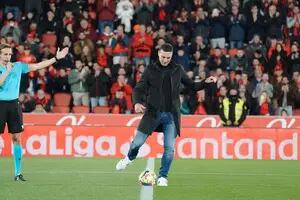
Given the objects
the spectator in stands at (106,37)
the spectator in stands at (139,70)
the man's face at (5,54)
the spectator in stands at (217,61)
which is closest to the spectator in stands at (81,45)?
the spectator in stands at (106,37)

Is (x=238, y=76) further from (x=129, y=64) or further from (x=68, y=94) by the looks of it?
(x=68, y=94)

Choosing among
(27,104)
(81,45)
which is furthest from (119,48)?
(27,104)

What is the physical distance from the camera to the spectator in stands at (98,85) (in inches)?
1022

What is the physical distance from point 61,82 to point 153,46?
3.01 m

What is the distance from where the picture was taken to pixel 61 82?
1032 inches

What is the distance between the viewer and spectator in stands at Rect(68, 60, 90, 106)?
85.5ft

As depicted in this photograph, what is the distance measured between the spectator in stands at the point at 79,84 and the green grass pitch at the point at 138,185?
644cm

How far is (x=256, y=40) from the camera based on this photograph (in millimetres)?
27234

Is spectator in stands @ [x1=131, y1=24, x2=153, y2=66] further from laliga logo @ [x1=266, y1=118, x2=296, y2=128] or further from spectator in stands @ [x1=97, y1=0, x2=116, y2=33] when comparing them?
laliga logo @ [x1=266, y1=118, x2=296, y2=128]

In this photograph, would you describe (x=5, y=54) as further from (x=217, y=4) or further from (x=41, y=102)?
(x=217, y=4)

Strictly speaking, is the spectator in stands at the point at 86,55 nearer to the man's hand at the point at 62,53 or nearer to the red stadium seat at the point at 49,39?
the red stadium seat at the point at 49,39

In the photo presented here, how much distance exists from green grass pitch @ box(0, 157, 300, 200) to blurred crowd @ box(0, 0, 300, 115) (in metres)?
6.16

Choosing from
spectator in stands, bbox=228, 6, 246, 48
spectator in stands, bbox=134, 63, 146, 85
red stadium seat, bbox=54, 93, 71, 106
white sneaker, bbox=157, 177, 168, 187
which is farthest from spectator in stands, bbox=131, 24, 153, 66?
white sneaker, bbox=157, 177, 168, 187

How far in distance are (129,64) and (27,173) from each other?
11.3 metres
